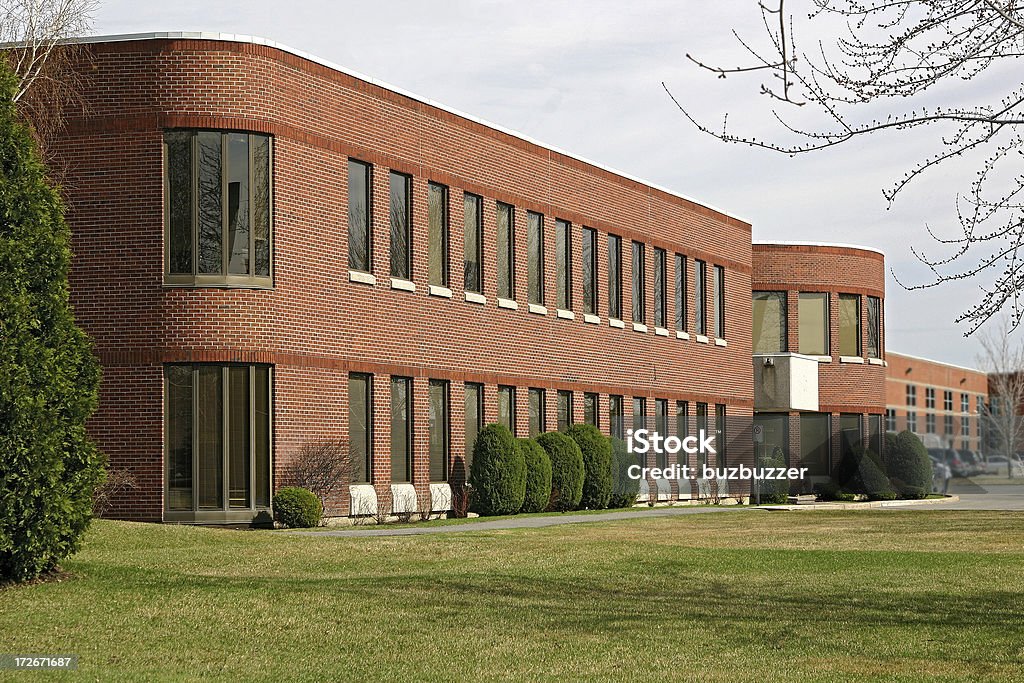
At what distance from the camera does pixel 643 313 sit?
4075 centimetres

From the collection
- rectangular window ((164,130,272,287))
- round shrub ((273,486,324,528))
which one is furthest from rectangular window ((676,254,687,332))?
round shrub ((273,486,324,528))

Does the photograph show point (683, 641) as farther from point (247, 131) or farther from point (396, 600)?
point (247, 131)

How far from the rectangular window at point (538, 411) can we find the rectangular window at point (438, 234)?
4.76 meters

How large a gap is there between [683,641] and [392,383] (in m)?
17.6

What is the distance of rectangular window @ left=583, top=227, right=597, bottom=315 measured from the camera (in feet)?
124

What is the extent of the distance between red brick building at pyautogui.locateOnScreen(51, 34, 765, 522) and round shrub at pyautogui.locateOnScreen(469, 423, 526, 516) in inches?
25.1

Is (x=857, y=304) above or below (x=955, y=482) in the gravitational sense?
above

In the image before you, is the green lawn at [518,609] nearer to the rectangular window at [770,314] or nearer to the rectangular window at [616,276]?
the rectangular window at [616,276]

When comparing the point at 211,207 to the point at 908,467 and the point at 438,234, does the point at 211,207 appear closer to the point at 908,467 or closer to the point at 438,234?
the point at 438,234

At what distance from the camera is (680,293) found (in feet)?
141

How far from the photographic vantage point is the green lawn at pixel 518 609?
37.6 feet

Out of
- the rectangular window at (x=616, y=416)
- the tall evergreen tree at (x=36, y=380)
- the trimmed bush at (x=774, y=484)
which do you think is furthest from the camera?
the trimmed bush at (x=774, y=484)

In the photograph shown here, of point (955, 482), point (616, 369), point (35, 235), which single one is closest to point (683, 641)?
point (35, 235)

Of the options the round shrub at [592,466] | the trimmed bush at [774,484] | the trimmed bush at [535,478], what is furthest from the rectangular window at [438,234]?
the trimmed bush at [774,484]
